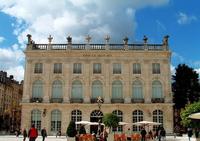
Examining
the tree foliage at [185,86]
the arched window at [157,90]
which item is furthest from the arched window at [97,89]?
the tree foliage at [185,86]

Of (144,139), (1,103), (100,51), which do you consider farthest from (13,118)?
(144,139)

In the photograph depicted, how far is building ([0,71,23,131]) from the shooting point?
69.9 m

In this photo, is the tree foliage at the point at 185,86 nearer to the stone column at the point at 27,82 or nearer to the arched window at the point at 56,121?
the arched window at the point at 56,121

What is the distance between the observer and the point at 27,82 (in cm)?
4650

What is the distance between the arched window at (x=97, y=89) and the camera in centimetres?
4600

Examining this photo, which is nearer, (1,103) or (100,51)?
(100,51)

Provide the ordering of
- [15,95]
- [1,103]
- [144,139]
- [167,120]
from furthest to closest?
[15,95], [1,103], [167,120], [144,139]

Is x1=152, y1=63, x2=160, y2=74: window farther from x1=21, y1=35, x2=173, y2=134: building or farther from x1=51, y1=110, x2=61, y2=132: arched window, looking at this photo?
x1=51, y1=110, x2=61, y2=132: arched window

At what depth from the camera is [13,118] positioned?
73.3 m

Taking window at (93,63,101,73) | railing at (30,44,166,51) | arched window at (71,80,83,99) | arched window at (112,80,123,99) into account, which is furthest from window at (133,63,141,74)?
arched window at (71,80,83,99)

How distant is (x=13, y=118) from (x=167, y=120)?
38491 mm

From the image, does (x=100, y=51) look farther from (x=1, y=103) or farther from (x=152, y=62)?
(x=1, y=103)

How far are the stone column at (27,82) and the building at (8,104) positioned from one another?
22.1 m

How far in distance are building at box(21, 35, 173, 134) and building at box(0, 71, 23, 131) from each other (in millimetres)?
23190
